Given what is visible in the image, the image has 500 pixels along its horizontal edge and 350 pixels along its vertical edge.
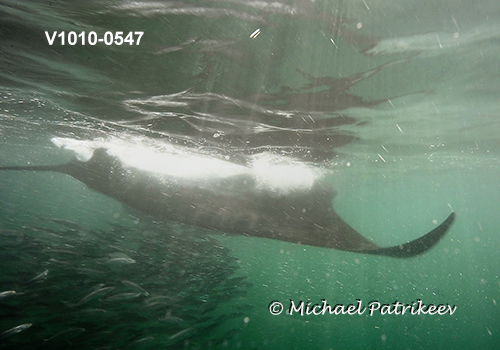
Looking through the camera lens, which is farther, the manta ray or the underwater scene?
the manta ray

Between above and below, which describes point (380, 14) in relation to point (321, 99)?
above

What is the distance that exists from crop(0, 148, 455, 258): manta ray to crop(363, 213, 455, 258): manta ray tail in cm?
2

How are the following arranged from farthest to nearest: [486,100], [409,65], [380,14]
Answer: [486,100]
[409,65]
[380,14]

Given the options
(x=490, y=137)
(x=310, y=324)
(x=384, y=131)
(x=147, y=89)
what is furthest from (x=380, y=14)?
(x=310, y=324)

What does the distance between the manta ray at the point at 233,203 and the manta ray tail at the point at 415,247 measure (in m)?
0.02

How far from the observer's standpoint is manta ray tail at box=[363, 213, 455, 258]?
19.0 ft

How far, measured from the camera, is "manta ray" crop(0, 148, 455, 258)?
25.4 feet

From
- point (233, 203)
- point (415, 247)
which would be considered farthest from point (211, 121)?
point (415, 247)

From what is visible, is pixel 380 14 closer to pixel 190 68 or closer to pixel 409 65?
pixel 409 65

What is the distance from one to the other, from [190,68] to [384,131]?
9251 mm

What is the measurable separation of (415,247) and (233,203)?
569 centimetres

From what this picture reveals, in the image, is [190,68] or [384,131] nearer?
[190,68]

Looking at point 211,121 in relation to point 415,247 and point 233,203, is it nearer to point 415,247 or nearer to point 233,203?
point 233,203

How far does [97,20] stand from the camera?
599 cm
